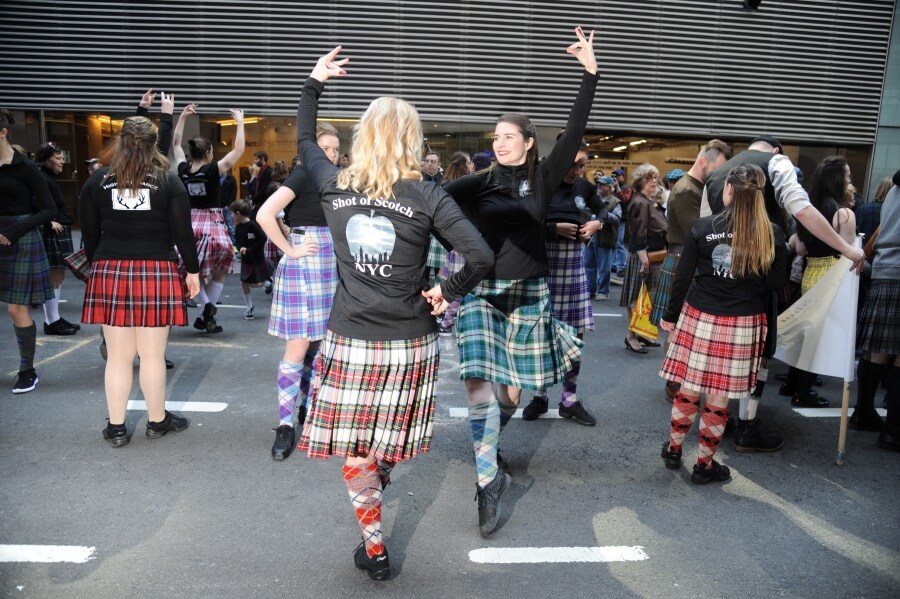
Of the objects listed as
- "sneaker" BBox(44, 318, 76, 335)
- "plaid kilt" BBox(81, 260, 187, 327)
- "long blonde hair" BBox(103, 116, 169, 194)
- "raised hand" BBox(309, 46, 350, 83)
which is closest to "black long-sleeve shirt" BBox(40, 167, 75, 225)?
"sneaker" BBox(44, 318, 76, 335)

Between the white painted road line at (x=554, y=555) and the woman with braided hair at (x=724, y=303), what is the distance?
1009 millimetres

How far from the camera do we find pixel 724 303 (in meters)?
3.84

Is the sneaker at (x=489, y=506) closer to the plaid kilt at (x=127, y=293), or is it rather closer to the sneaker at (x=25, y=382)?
the plaid kilt at (x=127, y=293)

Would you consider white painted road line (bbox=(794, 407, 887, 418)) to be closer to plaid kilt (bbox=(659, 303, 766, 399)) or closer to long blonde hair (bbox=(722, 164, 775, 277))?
plaid kilt (bbox=(659, 303, 766, 399))

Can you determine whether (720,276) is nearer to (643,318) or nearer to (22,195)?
(643,318)

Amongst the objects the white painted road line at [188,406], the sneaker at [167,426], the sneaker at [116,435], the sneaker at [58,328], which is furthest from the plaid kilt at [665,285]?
the sneaker at [58,328]

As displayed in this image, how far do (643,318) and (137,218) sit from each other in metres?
4.75

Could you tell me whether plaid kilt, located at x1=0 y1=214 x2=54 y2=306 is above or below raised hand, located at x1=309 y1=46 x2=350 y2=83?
below

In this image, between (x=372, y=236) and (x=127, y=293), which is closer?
(x=372, y=236)

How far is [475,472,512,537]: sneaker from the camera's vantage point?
3.26 metres

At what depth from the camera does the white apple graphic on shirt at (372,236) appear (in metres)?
2.63

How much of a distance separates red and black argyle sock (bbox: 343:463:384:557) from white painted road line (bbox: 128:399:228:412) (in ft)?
8.14

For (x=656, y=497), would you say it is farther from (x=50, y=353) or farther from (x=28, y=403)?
(x=50, y=353)

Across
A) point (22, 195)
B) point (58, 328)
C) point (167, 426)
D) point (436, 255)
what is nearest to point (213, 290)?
point (58, 328)
